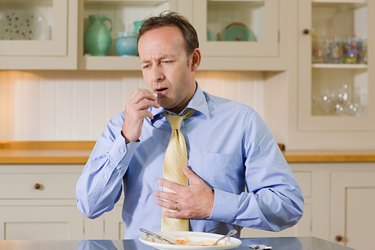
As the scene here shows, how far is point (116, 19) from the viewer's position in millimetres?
3816

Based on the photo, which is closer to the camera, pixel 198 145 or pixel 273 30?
pixel 198 145

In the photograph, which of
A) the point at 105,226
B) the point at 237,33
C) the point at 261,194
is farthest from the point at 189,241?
the point at 237,33

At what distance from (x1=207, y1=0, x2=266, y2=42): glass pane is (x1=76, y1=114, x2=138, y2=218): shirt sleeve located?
199 centimetres

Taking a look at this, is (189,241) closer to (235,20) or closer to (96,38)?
(96,38)

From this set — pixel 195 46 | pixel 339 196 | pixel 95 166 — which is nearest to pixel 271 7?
pixel 339 196

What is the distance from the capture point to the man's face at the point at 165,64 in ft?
6.13

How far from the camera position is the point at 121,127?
1.87m

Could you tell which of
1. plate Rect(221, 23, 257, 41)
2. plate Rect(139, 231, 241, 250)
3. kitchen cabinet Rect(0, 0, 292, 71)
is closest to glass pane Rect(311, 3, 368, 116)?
kitchen cabinet Rect(0, 0, 292, 71)

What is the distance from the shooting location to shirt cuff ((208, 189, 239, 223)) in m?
1.75

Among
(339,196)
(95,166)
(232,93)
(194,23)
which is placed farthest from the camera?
(232,93)

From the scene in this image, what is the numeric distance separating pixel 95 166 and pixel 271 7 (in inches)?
83.9

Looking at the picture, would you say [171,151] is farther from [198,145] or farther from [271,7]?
[271,7]

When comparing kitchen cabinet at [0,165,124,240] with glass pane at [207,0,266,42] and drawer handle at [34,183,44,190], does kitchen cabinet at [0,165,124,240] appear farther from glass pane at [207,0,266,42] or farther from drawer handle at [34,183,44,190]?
glass pane at [207,0,266,42]

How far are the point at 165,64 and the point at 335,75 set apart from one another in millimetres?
2151
